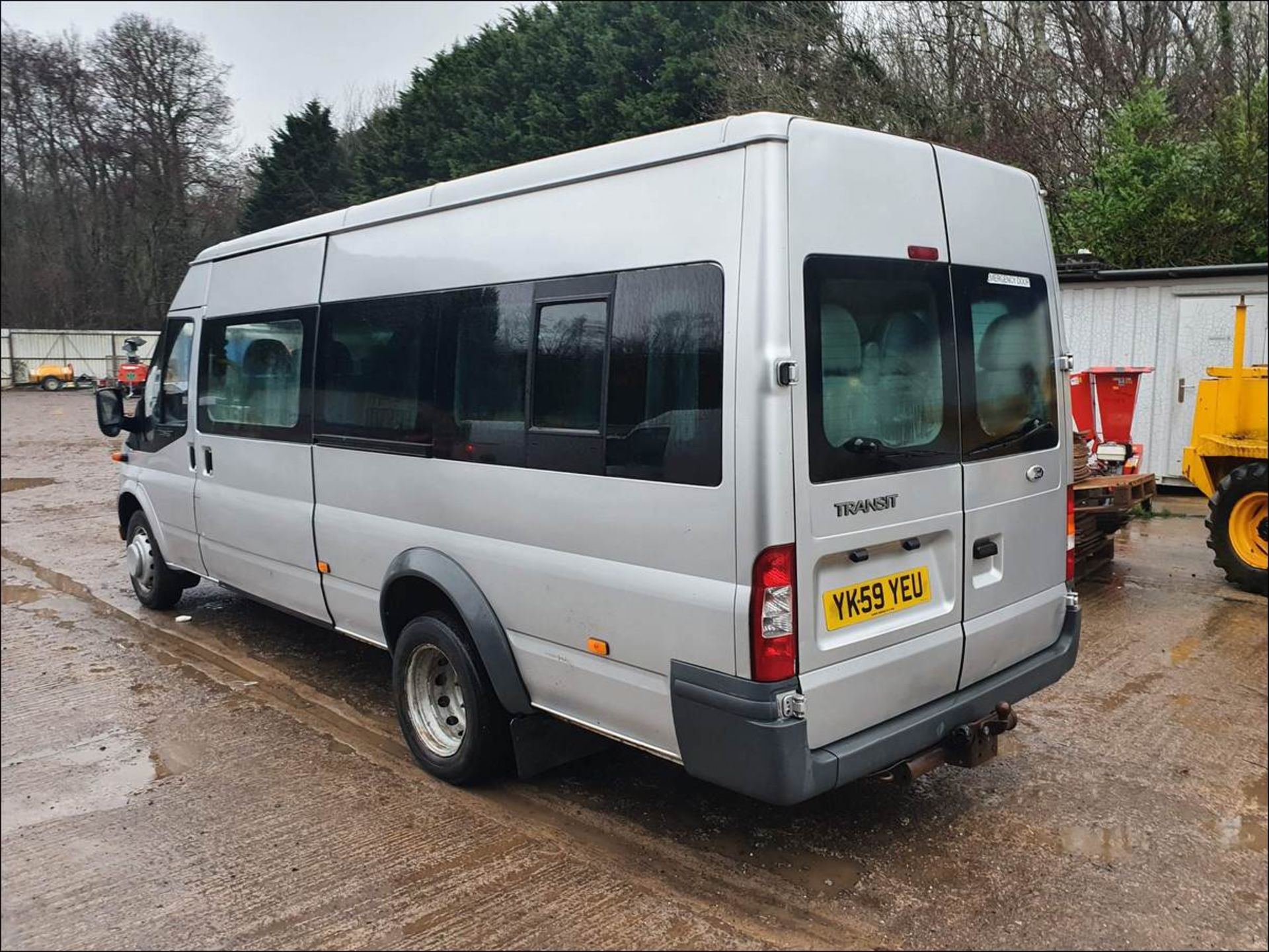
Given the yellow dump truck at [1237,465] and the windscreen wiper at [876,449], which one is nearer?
the windscreen wiper at [876,449]

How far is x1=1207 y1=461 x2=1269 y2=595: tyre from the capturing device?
7.10 meters

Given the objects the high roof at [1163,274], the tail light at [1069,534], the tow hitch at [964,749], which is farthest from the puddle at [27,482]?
the high roof at [1163,274]

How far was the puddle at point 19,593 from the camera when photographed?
741 centimetres

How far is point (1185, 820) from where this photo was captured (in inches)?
152

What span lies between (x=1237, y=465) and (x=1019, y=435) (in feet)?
15.3

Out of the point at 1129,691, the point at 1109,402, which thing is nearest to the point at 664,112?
the point at 1109,402

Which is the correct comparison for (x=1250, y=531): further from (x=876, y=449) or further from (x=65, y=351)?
(x=65, y=351)

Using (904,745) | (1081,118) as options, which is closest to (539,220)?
(904,745)

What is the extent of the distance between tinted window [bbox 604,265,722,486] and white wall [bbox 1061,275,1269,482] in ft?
31.6

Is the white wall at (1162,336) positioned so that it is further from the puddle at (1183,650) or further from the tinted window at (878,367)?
the tinted window at (878,367)

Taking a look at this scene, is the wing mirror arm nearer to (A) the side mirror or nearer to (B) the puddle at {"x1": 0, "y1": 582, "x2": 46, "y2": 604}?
(A) the side mirror

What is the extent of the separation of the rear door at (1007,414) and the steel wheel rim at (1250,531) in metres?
3.98

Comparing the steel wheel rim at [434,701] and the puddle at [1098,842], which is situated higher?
the steel wheel rim at [434,701]

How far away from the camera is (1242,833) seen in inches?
148
